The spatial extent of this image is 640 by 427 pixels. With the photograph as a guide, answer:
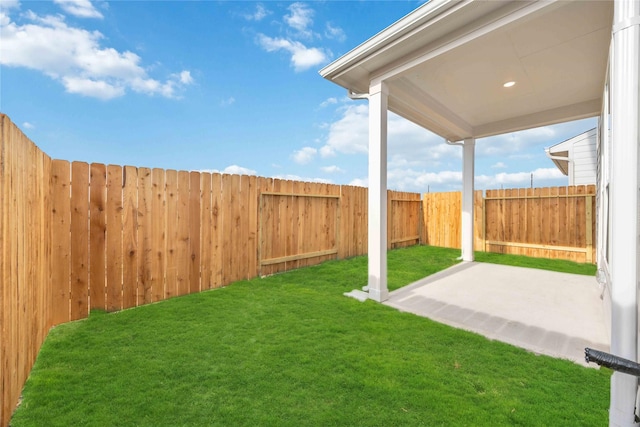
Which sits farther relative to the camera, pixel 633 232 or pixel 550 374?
pixel 550 374

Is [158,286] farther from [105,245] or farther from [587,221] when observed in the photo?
[587,221]

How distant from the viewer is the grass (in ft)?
5.29

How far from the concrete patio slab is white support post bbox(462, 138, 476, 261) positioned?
1229 mm

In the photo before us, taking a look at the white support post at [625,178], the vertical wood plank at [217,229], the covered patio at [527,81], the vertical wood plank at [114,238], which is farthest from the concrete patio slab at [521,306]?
the vertical wood plank at [114,238]

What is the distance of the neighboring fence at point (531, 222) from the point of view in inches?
251

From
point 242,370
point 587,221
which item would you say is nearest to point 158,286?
point 242,370

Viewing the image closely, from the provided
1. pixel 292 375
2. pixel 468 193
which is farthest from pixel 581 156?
pixel 292 375

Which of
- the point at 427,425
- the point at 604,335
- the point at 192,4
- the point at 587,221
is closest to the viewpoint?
the point at 427,425

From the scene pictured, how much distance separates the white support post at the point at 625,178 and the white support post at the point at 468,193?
4.93 m

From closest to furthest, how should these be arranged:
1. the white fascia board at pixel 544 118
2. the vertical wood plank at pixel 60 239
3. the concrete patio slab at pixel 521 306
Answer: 1. the concrete patio slab at pixel 521 306
2. the vertical wood plank at pixel 60 239
3. the white fascia board at pixel 544 118

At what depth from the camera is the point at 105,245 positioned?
3.24 m

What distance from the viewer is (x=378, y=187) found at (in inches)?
148

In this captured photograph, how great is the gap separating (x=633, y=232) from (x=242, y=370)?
2.87m

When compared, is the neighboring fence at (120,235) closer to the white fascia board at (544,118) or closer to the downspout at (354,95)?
the downspout at (354,95)
